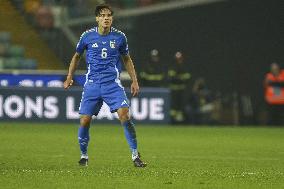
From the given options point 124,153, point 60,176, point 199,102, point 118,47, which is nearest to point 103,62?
point 118,47

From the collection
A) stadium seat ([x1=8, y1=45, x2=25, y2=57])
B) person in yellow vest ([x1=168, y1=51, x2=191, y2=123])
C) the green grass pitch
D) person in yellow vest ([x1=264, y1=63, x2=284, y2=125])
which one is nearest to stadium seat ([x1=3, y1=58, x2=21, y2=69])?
stadium seat ([x1=8, y1=45, x2=25, y2=57])

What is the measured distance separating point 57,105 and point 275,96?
644 cm

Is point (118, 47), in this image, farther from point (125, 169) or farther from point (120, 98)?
point (125, 169)

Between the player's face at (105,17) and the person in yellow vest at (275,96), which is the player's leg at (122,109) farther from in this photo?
the person in yellow vest at (275,96)

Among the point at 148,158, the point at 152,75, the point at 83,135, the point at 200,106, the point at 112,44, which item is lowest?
the point at 148,158

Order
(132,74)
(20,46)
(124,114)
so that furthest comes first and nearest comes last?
(20,46) < (132,74) < (124,114)

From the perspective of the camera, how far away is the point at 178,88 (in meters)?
24.8

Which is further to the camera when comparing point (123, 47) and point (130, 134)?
point (123, 47)

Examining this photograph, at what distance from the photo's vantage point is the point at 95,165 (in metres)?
12.0

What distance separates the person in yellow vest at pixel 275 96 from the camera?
2552 centimetres

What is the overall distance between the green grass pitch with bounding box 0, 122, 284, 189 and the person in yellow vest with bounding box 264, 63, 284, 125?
3.23 m

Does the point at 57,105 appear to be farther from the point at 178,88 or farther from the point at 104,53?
the point at 104,53

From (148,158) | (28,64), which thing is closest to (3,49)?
(28,64)

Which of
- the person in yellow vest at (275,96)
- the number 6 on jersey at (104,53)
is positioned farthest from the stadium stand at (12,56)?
the number 6 on jersey at (104,53)
